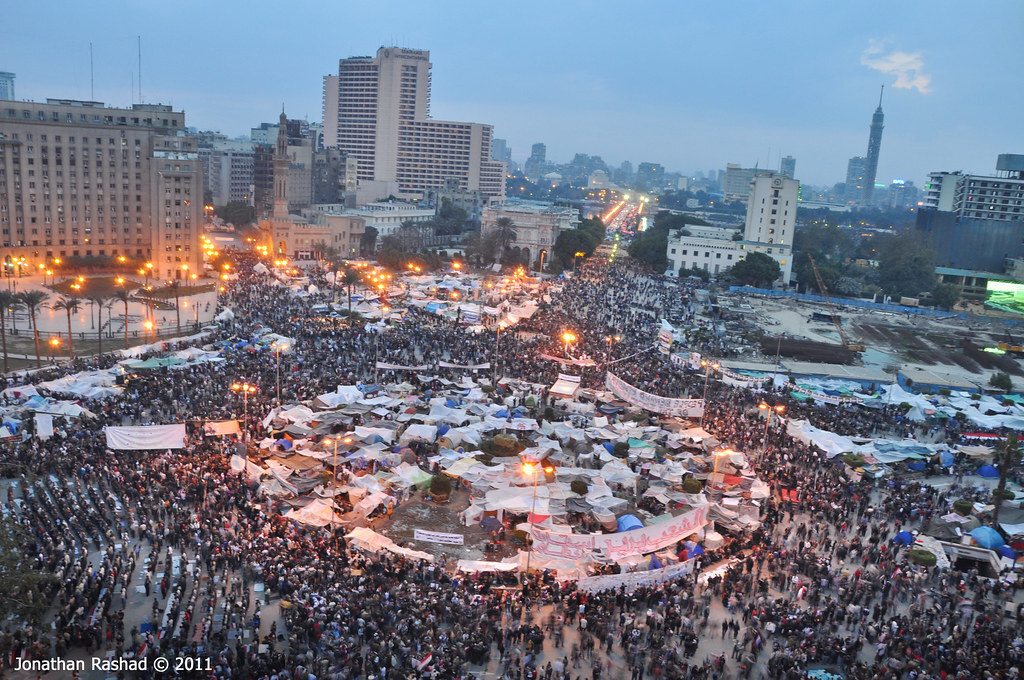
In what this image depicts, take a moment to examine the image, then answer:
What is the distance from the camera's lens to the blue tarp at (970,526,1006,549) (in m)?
24.0

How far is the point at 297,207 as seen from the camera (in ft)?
384

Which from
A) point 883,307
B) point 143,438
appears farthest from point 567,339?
point 883,307

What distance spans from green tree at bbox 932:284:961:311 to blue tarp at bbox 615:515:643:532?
68.1 m

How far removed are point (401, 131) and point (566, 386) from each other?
4782 inches

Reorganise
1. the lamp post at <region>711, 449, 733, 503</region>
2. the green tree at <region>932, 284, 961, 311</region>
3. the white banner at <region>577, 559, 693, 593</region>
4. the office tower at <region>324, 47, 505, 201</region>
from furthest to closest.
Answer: the office tower at <region>324, 47, 505, 201</region> → the green tree at <region>932, 284, 961, 311</region> → the lamp post at <region>711, 449, 733, 503</region> → the white banner at <region>577, 559, 693, 593</region>

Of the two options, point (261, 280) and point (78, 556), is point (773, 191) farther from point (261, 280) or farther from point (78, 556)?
point (78, 556)

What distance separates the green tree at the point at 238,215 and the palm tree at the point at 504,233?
33.9m

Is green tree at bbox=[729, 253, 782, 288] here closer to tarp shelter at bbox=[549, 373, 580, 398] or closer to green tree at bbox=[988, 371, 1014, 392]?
green tree at bbox=[988, 371, 1014, 392]

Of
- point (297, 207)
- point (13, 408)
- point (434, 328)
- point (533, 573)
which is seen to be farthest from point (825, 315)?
point (297, 207)

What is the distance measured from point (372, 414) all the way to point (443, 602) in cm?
1443


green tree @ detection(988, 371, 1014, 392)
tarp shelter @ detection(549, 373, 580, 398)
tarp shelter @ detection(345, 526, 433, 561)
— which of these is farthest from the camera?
green tree @ detection(988, 371, 1014, 392)

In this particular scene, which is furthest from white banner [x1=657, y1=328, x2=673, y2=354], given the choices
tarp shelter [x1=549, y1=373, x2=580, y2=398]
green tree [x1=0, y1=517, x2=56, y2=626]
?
green tree [x1=0, y1=517, x2=56, y2=626]

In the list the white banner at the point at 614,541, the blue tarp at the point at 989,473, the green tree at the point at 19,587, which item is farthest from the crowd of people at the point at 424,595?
the blue tarp at the point at 989,473

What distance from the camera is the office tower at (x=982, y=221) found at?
96.7m
